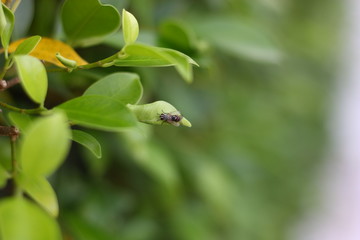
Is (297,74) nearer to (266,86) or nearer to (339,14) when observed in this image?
(266,86)

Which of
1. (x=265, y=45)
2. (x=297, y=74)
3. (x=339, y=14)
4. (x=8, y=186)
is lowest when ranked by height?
(x=8, y=186)

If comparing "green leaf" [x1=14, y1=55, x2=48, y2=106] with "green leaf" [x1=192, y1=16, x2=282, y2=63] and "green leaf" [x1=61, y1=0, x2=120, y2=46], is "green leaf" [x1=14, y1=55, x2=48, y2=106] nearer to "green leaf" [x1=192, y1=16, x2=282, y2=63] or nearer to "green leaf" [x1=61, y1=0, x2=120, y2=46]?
"green leaf" [x1=61, y1=0, x2=120, y2=46]

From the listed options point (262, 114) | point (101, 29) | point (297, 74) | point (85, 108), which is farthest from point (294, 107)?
point (85, 108)

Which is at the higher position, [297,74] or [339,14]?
[339,14]

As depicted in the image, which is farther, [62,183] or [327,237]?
[327,237]

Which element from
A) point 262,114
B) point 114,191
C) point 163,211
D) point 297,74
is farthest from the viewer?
point 297,74

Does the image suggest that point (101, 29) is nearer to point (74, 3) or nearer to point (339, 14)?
point (74, 3)

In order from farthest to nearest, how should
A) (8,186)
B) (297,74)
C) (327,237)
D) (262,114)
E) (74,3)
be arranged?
(327,237) < (297,74) < (262,114) < (8,186) < (74,3)

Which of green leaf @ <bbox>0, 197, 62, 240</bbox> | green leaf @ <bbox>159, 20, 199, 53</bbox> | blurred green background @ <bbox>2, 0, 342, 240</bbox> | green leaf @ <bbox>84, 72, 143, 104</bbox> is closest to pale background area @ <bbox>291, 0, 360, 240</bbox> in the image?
blurred green background @ <bbox>2, 0, 342, 240</bbox>
